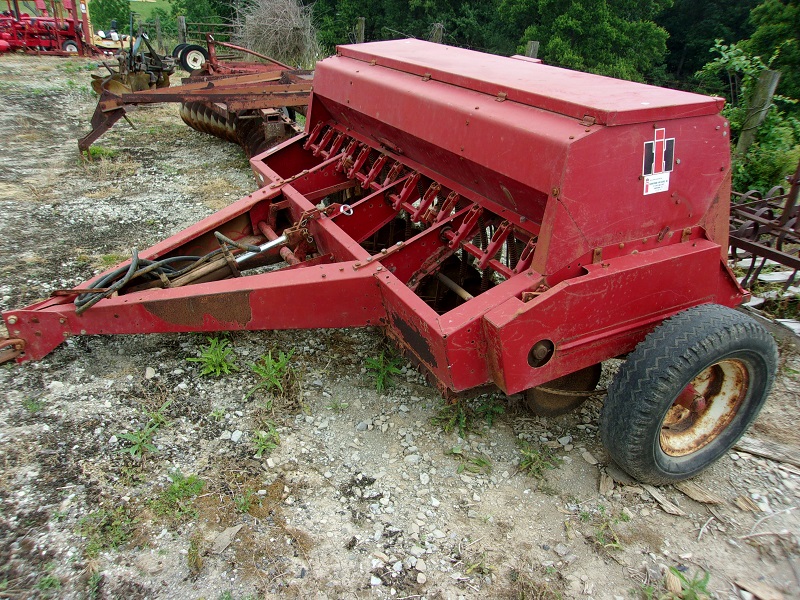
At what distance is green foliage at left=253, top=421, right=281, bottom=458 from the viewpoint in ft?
9.76

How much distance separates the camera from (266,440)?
9.95ft

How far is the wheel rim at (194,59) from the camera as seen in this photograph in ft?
32.9

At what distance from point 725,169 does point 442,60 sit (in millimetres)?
1884

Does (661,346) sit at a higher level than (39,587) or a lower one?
higher

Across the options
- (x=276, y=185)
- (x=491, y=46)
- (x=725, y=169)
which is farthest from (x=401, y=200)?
(x=491, y=46)

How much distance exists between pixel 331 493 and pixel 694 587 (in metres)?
1.56

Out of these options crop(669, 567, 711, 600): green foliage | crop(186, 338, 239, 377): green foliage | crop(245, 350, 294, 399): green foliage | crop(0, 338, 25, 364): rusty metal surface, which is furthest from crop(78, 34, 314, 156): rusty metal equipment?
crop(669, 567, 711, 600): green foliage

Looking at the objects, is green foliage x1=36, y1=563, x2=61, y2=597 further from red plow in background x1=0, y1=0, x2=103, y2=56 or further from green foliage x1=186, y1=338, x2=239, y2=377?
red plow in background x1=0, y1=0, x2=103, y2=56

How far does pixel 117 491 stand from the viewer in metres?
2.68

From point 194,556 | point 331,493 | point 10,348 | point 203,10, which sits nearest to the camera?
point 194,556

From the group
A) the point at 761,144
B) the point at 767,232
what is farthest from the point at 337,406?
the point at 761,144

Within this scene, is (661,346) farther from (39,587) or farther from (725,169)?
(39,587)

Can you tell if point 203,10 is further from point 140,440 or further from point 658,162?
point 658,162

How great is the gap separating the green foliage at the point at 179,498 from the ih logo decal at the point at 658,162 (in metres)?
2.43
